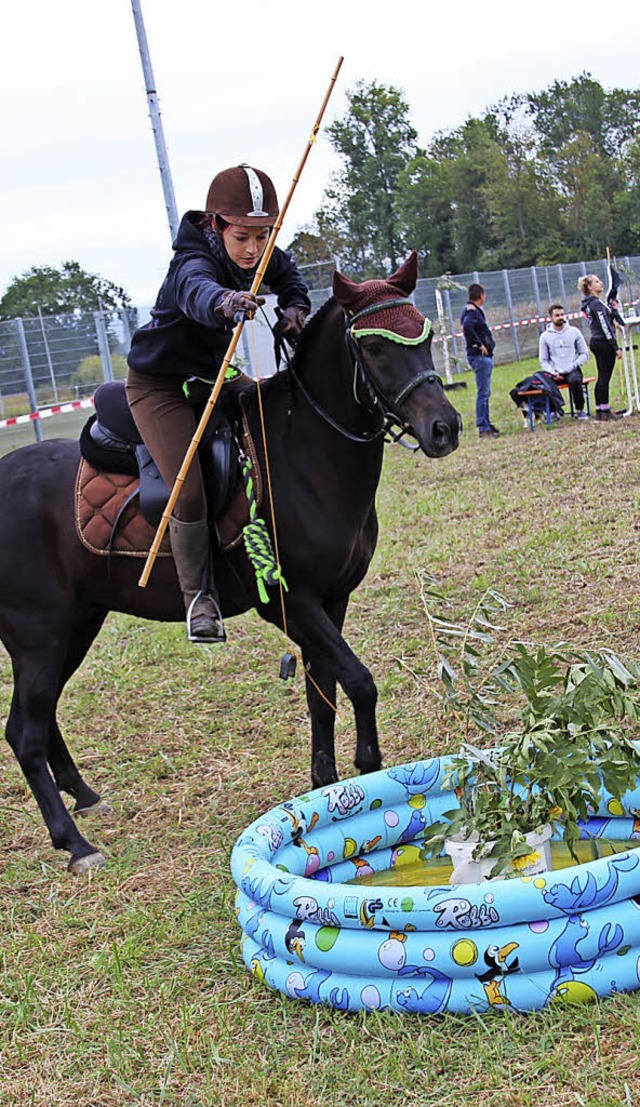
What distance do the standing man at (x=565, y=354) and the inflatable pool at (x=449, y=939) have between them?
13597 millimetres

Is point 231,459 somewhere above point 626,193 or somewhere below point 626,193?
below

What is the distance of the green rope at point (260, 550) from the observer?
4926mm

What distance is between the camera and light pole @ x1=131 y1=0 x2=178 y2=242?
12.1m

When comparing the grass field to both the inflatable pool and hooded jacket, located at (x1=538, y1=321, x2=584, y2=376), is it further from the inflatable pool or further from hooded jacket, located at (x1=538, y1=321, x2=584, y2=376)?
hooded jacket, located at (x1=538, y1=321, x2=584, y2=376)

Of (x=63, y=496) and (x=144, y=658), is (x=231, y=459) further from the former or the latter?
(x=144, y=658)

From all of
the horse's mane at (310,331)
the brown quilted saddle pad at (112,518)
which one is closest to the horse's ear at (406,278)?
the horse's mane at (310,331)

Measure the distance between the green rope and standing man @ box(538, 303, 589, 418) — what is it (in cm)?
1214

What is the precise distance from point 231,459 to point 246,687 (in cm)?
276

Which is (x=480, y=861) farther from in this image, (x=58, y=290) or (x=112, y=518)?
(x=58, y=290)

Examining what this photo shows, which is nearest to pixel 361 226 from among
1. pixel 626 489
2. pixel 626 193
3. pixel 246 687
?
pixel 626 193

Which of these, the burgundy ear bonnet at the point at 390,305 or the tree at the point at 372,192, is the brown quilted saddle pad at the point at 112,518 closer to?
the burgundy ear bonnet at the point at 390,305

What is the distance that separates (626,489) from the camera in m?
11.0

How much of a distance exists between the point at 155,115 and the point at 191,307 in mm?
8578

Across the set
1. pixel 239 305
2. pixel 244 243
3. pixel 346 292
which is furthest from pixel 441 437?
pixel 244 243
